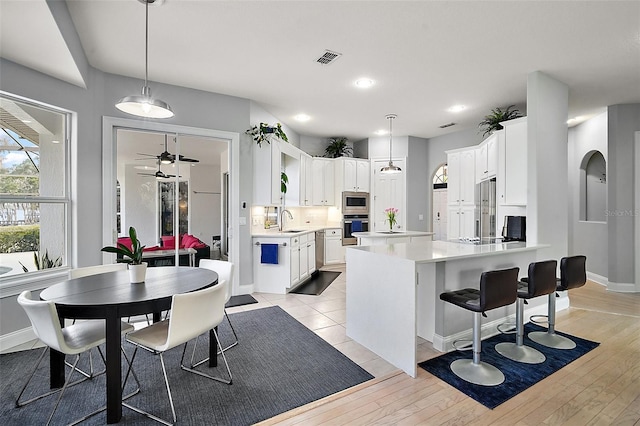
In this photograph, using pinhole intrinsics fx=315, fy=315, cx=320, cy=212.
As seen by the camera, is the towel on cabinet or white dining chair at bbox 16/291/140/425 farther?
the towel on cabinet

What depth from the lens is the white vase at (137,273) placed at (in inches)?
89.4

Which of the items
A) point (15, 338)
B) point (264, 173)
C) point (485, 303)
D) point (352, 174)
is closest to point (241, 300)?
point (264, 173)

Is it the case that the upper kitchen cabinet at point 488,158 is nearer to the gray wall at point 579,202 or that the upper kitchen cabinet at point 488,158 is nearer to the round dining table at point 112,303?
the gray wall at point 579,202

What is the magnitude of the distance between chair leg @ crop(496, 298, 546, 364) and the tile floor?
25.1 inches

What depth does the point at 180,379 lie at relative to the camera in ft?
7.87

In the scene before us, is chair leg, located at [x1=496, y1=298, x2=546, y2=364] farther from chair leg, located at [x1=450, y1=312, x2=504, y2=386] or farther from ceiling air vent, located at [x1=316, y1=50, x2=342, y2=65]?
ceiling air vent, located at [x1=316, y1=50, x2=342, y2=65]

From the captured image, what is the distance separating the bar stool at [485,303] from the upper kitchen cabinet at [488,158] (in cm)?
270

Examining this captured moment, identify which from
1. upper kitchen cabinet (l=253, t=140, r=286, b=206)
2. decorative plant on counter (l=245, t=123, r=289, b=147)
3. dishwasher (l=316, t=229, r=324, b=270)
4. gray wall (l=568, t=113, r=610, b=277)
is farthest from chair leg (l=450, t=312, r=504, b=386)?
gray wall (l=568, t=113, r=610, b=277)

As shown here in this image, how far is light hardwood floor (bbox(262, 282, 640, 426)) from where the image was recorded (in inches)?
77.3

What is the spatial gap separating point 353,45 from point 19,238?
3808 mm

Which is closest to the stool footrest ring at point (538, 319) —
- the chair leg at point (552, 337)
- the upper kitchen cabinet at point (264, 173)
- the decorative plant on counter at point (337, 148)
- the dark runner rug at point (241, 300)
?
the chair leg at point (552, 337)

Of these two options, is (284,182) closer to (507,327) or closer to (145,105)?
(145,105)

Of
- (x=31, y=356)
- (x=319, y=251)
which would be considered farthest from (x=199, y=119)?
(x=319, y=251)

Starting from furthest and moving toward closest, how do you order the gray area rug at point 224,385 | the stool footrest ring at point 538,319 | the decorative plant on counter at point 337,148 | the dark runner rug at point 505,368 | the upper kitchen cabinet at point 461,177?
the decorative plant on counter at point 337,148
the upper kitchen cabinet at point 461,177
the stool footrest ring at point 538,319
the dark runner rug at point 505,368
the gray area rug at point 224,385
